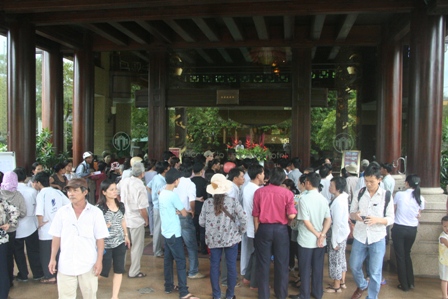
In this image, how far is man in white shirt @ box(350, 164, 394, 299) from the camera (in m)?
4.63

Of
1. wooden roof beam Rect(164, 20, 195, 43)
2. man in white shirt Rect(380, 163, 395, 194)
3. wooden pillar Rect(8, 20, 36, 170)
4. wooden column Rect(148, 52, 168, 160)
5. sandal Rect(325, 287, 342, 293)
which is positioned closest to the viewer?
sandal Rect(325, 287, 342, 293)

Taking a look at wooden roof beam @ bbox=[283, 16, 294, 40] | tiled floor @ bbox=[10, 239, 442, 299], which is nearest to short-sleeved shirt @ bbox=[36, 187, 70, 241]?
tiled floor @ bbox=[10, 239, 442, 299]

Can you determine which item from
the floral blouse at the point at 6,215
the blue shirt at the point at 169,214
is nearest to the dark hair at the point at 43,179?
the floral blouse at the point at 6,215

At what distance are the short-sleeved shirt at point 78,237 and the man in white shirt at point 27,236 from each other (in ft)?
6.09

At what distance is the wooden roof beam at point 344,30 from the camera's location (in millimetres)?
10229

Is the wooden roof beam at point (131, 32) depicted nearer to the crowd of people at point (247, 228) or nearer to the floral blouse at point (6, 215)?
the crowd of people at point (247, 228)

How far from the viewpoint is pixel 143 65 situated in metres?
14.6

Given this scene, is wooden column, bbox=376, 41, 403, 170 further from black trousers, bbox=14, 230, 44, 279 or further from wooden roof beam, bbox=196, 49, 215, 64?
black trousers, bbox=14, 230, 44, 279

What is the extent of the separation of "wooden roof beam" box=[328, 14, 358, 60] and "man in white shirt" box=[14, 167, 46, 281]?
831 centimetres

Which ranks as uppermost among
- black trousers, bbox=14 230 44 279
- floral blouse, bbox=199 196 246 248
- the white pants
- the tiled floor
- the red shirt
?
the red shirt

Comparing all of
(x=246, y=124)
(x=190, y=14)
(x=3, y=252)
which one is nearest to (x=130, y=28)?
(x=190, y=14)

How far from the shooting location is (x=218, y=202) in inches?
182

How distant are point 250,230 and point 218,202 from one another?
79 centimetres

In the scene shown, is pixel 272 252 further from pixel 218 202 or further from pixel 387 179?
pixel 387 179
